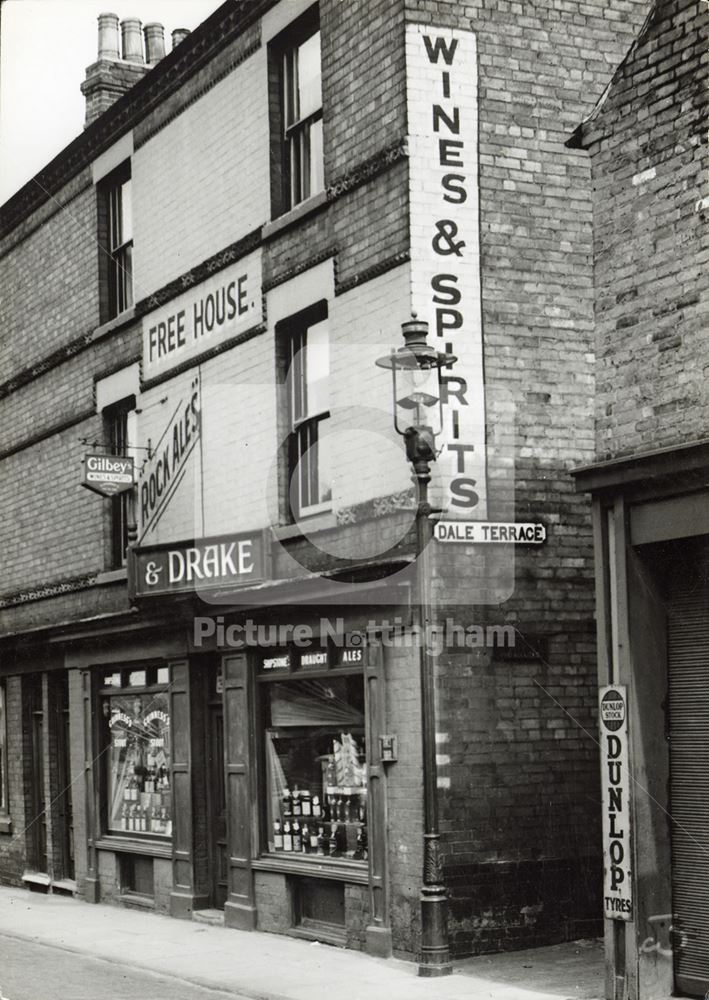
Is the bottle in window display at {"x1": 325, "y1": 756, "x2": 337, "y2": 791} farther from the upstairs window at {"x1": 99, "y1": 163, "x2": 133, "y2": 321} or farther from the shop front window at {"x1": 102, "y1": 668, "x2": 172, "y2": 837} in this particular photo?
the upstairs window at {"x1": 99, "y1": 163, "x2": 133, "y2": 321}

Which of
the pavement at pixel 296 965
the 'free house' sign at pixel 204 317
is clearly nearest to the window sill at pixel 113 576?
the 'free house' sign at pixel 204 317

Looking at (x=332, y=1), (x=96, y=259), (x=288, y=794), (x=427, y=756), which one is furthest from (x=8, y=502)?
(x=427, y=756)

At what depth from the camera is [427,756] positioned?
12.1 meters

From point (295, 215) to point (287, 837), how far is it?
21.6ft

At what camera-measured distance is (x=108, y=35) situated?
2202cm

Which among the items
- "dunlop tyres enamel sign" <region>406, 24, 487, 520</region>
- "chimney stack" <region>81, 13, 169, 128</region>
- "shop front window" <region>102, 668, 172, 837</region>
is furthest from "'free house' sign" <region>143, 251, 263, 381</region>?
"chimney stack" <region>81, 13, 169, 128</region>

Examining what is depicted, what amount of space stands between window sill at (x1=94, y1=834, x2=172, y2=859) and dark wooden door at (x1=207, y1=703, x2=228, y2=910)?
855 mm

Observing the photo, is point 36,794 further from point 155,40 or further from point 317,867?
point 155,40

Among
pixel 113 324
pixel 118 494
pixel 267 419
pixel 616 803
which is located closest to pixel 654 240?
pixel 616 803

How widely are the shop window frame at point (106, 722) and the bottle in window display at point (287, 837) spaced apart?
3.36 m

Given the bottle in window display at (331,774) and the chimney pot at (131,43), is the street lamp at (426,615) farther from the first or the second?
the chimney pot at (131,43)

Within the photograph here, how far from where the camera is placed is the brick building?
10508mm

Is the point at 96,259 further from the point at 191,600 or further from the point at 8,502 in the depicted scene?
the point at 191,600

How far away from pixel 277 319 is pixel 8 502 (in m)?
9.10
